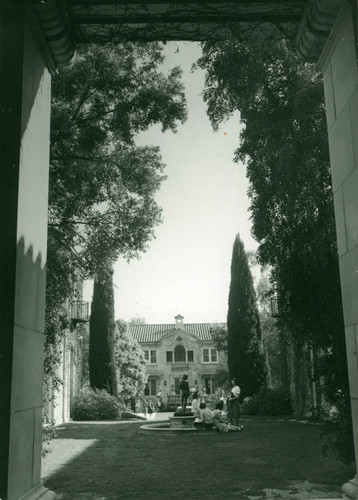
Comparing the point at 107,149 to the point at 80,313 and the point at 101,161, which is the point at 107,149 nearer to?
the point at 101,161

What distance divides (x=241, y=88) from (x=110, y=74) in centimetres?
290

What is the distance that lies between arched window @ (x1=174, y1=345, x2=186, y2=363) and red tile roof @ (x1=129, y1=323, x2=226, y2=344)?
1.47m

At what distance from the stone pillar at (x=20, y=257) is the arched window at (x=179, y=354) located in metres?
46.7

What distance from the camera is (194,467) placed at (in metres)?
9.41

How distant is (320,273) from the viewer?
28.3 ft

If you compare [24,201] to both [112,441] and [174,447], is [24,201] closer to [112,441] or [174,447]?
[174,447]

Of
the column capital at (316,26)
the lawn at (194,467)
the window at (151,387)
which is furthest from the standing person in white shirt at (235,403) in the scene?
the window at (151,387)

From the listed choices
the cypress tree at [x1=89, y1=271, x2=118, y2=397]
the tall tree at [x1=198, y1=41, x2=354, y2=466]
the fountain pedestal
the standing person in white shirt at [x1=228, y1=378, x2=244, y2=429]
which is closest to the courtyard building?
the cypress tree at [x1=89, y1=271, x2=118, y2=397]

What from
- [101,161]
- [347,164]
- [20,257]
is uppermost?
[101,161]

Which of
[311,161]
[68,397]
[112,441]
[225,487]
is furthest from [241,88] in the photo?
[68,397]

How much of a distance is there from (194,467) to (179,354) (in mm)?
41169

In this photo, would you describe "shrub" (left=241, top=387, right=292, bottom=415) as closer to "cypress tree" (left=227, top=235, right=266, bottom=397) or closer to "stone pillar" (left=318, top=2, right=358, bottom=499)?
"cypress tree" (left=227, top=235, right=266, bottom=397)

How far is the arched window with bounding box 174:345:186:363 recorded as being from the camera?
1969 inches

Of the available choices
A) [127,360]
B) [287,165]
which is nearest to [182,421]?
[287,165]
